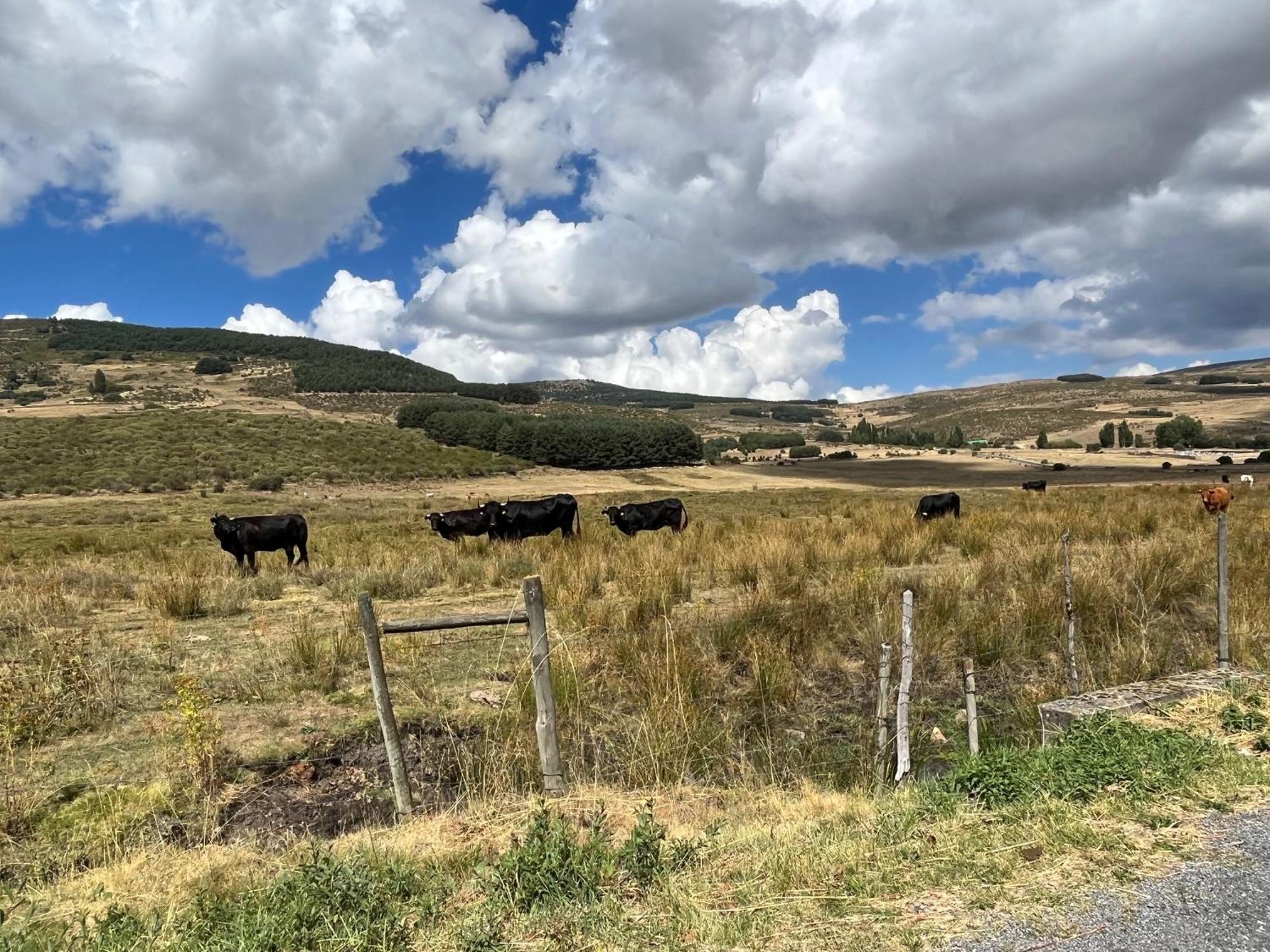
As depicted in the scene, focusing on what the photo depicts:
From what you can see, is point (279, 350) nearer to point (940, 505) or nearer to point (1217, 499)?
point (940, 505)

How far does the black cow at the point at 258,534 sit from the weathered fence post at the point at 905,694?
1424 centimetres

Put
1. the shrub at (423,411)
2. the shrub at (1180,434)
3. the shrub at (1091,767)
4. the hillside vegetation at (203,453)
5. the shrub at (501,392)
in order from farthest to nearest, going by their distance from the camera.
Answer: the shrub at (501,392) → the shrub at (1180,434) → the shrub at (423,411) → the hillside vegetation at (203,453) → the shrub at (1091,767)

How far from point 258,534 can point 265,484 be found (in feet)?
101

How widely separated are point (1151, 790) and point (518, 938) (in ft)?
11.8

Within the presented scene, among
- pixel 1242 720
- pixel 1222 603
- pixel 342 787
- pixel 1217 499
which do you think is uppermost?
pixel 1217 499

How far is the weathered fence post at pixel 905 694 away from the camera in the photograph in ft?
17.0

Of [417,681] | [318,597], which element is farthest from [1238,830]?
[318,597]

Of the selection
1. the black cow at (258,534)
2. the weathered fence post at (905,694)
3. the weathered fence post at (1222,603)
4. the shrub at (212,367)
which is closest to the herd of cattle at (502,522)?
the black cow at (258,534)

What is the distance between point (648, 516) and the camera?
22391mm

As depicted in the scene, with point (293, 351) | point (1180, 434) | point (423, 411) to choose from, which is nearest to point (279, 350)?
point (293, 351)

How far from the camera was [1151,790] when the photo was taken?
4.21m

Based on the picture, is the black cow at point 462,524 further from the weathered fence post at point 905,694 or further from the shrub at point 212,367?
the shrub at point 212,367

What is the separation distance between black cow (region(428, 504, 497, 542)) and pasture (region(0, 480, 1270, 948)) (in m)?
6.55

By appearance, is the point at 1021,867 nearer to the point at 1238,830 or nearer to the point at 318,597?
the point at 1238,830
